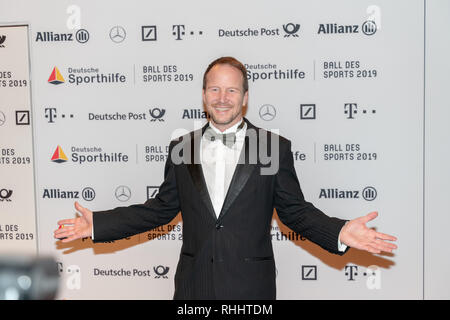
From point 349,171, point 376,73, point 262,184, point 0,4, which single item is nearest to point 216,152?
point 262,184

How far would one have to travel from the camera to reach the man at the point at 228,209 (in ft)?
7.92

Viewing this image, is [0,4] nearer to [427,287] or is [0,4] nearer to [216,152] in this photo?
[216,152]

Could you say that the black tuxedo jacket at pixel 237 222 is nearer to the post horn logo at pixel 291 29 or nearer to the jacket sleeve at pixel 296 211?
the jacket sleeve at pixel 296 211

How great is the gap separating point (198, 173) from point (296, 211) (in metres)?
0.64

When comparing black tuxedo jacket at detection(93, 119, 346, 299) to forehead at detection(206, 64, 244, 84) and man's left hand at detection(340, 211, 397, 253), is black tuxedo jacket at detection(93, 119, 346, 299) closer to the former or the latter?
man's left hand at detection(340, 211, 397, 253)

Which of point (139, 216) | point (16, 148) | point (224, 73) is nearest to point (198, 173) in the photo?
point (139, 216)

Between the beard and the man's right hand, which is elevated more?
the beard

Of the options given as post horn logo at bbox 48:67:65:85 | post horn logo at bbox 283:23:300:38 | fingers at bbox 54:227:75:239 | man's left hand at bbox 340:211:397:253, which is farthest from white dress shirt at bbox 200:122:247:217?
post horn logo at bbox 48:67:65:85

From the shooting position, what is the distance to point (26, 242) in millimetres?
4047

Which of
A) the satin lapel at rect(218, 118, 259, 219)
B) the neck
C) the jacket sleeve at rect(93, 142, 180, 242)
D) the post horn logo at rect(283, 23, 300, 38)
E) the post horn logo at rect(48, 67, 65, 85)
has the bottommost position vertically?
the jacket sleeve at rect(93, 142, 180, 242)

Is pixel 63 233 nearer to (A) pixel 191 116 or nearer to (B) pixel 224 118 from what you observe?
(B) pixel 224 118

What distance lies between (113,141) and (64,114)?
536 mm

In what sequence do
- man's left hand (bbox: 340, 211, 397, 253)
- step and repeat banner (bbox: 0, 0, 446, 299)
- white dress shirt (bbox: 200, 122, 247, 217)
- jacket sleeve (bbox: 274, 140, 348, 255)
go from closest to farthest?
man's left hand (bbox: 340, 211, 397, 253), jacket sleeve (bbox: 274, 140, 348, 255), white dress shirt (bbox: 200, 122, 247, 217), step and repeat banner (bbox: 0, 0, 446, 299)

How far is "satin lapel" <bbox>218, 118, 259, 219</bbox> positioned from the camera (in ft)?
7.91
